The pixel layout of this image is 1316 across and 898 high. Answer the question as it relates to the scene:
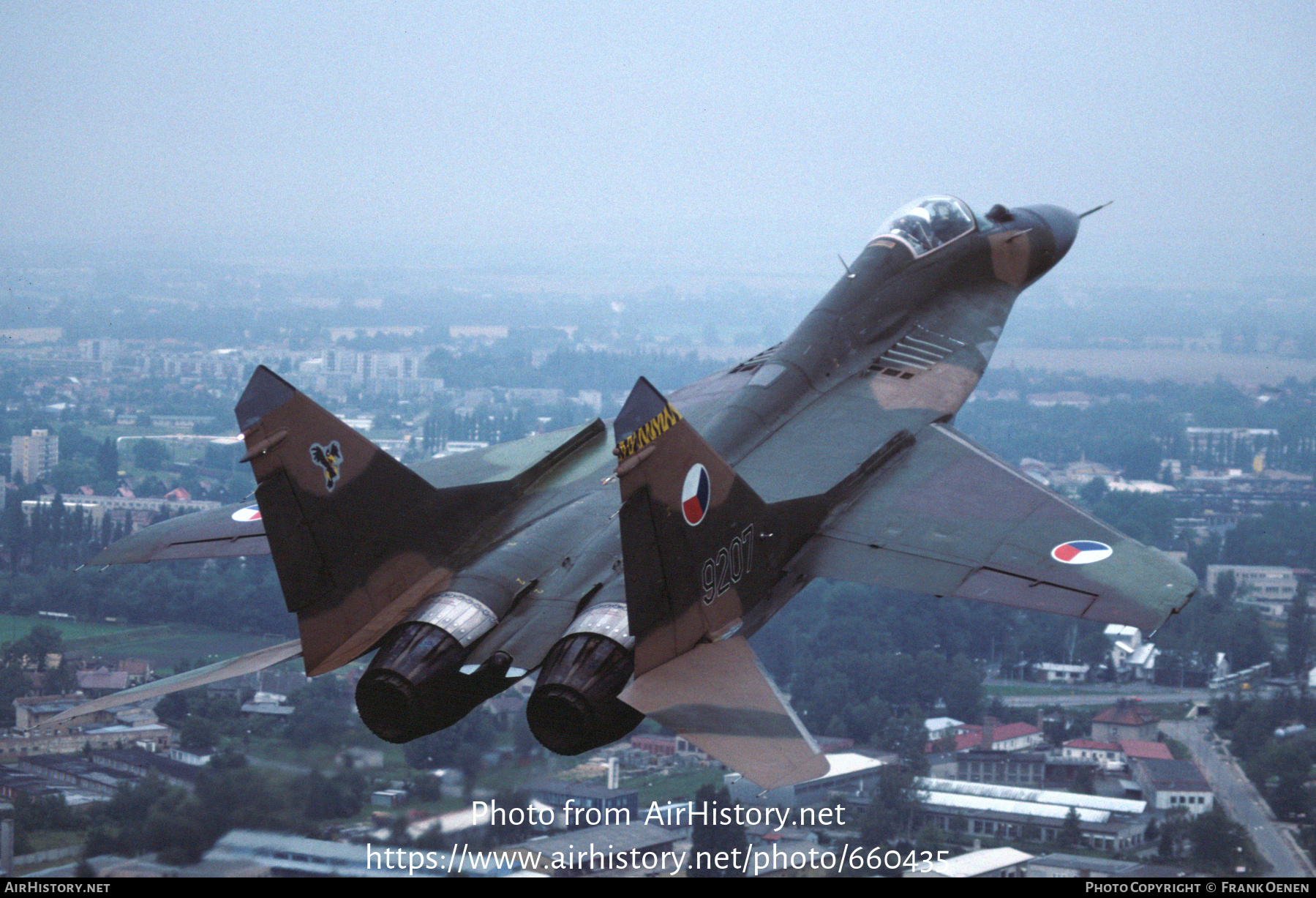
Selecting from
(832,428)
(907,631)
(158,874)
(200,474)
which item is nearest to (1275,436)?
(907,631)

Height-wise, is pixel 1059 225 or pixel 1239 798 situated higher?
pixel 1059 225

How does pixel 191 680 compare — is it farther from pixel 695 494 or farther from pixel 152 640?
pixel 152 640

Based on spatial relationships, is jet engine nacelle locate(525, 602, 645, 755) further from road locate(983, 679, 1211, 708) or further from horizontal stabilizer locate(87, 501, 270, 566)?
road locate(983, 679, 1211, 708)

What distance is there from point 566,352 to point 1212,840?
71.0 m

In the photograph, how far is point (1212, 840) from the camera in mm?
22000

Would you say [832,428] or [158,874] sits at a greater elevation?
[832,428]

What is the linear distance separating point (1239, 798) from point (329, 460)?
20.2 m

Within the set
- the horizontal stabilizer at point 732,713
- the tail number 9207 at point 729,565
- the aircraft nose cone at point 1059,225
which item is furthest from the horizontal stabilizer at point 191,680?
the aircraft nose cone at point 1059,225

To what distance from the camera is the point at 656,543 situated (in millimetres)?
13070

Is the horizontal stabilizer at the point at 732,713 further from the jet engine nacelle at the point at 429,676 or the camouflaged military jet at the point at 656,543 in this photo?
the jet engine nacelle at the point at 429,676

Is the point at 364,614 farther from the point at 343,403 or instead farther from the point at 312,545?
the point at 343,403

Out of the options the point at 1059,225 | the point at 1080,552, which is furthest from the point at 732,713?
the point at 1059,225

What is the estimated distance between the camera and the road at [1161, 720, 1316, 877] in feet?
73.1

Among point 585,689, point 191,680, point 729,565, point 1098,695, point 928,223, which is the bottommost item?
point 1098,695
